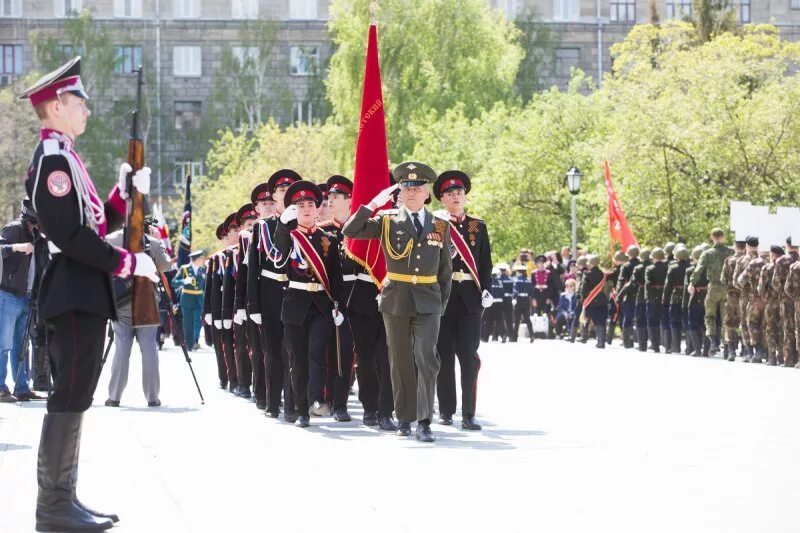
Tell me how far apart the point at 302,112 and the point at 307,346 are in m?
70.6

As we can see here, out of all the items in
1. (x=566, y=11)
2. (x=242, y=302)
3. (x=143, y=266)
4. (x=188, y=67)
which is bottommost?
(x=242, y=302)

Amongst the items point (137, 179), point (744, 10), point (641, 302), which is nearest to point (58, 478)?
point (137, 179)

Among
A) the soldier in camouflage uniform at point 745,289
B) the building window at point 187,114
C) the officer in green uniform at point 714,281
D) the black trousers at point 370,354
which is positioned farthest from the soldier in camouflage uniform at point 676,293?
the building window at point 187,114

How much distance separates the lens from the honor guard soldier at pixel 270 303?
14.0 metres

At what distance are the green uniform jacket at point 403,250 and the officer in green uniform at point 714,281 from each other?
1379 centimetres

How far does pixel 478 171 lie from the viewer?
48.5m

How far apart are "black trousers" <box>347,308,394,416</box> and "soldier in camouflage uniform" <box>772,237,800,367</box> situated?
34.4 feet

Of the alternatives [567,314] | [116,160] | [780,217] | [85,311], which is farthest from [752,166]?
[116,160]

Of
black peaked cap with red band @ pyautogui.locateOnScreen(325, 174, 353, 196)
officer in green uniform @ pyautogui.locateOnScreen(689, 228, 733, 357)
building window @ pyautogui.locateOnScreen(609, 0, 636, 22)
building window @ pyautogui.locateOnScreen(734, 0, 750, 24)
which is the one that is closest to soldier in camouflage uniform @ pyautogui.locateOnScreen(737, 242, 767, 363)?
officer in green uniform @ pyautogui.locateOnScreen(689, 228, 733, 357)

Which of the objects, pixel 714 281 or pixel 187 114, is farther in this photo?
pixel 187 114

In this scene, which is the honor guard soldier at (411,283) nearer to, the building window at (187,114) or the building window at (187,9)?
the building window at (187,114)

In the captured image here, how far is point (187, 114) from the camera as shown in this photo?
85062mm

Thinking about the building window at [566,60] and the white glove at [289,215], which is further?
the building window at [566,60]

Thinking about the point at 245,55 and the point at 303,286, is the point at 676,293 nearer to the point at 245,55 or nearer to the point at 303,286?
the point at 303,286
